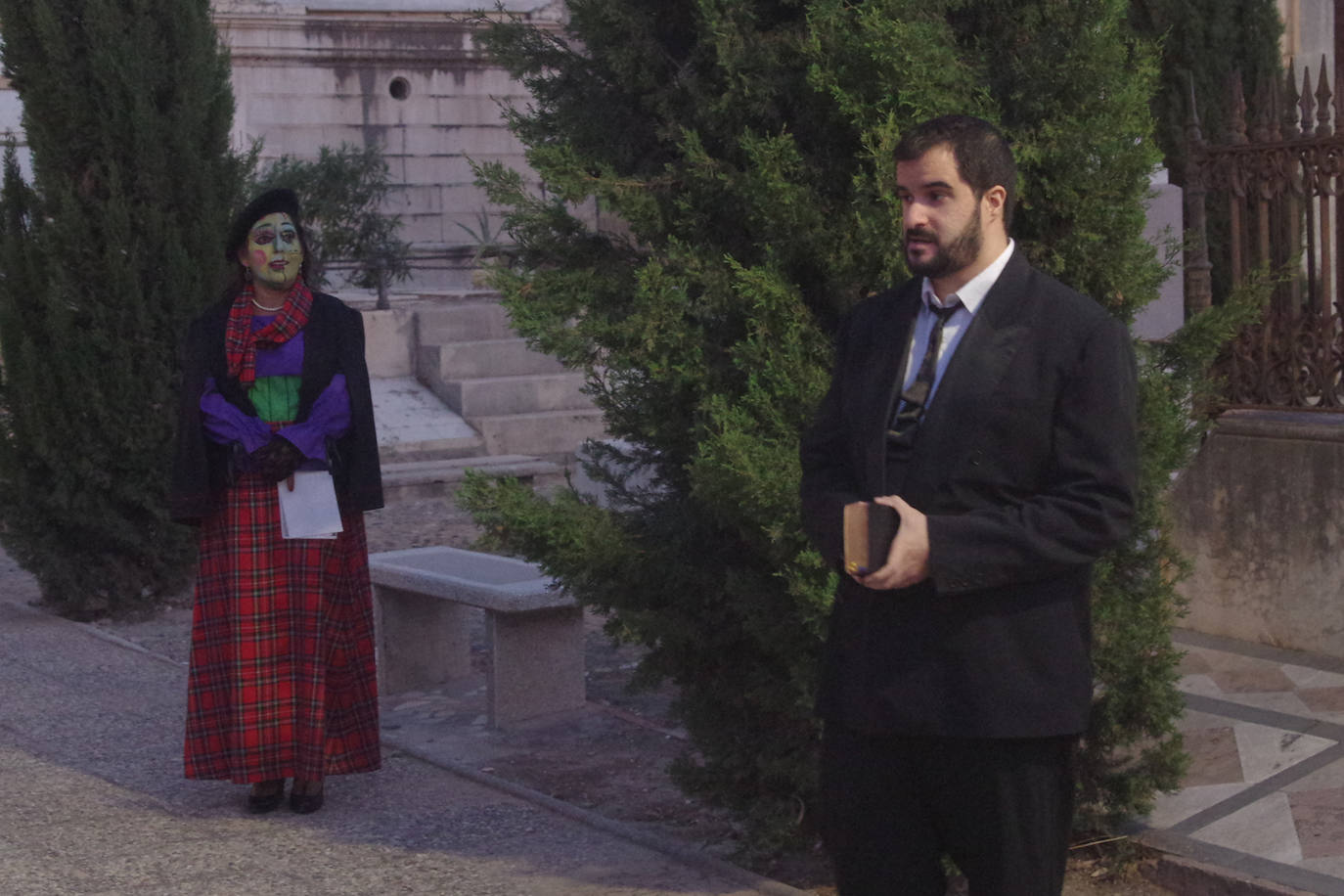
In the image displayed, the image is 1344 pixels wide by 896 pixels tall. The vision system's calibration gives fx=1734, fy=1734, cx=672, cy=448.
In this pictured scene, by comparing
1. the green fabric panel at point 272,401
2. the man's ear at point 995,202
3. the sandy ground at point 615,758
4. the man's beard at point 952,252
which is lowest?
the sandy ground at point 615,758

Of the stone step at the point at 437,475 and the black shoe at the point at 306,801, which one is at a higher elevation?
the stone step at the point at 437,475

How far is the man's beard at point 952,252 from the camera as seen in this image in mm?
2865

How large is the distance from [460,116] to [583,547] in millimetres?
17351

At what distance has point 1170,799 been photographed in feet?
15.8

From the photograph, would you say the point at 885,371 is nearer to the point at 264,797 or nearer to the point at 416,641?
the point at 264,797

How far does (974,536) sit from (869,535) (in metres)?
0.17

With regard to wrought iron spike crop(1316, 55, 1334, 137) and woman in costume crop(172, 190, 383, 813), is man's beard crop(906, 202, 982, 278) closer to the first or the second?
woman in costume crop(172, 190, 383, 813)

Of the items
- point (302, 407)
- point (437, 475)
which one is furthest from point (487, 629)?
point (437, 475)

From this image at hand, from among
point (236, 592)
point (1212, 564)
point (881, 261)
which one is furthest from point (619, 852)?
point (1212, 564)

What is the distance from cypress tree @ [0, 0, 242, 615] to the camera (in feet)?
27.0

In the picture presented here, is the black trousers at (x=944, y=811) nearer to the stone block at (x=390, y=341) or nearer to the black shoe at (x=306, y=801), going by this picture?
the black shoe at (x=306, y=801)

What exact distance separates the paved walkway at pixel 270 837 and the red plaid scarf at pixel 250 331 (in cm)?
135

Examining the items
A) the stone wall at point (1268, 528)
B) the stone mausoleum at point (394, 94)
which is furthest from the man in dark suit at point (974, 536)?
the stone mausoleum at point (394, 94)

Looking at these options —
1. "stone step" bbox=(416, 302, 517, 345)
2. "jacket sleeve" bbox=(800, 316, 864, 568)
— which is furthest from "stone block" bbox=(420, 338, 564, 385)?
"jacket sleeve" bbox=(800, 316, 864, 568)
